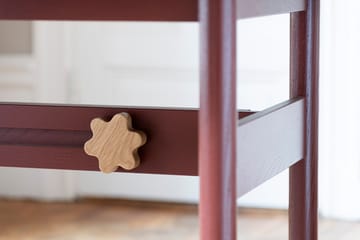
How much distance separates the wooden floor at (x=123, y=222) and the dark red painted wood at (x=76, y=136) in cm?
132

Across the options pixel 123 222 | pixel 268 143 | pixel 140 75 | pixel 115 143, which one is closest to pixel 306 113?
pixel 268 143

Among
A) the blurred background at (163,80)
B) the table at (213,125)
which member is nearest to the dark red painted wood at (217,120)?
the table at (213,125)

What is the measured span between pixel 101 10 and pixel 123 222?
1.67 metres

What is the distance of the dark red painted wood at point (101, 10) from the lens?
116cm

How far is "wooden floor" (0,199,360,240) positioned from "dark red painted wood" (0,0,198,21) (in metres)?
1.46

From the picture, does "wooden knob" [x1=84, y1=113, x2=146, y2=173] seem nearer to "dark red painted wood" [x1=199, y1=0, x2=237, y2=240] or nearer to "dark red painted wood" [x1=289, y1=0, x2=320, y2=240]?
"dark red painted wood" [x1=199, y1=0, x2=237, y2=240]

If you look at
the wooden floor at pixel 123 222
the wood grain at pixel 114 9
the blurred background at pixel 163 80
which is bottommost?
the wooden floor at pixel 123 222

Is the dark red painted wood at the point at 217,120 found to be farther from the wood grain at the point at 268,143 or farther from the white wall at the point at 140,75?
the white wall at the point at 140,75

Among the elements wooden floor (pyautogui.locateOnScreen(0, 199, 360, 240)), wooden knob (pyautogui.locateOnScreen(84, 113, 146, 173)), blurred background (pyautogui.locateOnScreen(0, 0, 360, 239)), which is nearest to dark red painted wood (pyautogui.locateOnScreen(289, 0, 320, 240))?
wooden knob (pyautogui.locateOnScreen(84, 113, 146, 173))

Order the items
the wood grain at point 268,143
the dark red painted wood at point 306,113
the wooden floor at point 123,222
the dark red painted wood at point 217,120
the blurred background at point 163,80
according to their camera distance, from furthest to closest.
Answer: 1. the blurred background at point 163,80
2. the wooden floor at point 123,222
3. the dark red painted wood at point 306,113
4. the wood grain at point 268,143
5. the dark red painted wood at point 217,120

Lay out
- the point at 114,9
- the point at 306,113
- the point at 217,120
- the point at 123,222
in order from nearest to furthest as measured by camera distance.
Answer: the point at 217,120
the point at 114,9
the point at 306,113
the point at 123,222

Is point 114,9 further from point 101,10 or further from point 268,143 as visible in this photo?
point 268,143

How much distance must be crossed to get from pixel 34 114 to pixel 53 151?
0.06 meters

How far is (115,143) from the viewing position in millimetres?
1255
